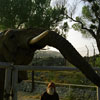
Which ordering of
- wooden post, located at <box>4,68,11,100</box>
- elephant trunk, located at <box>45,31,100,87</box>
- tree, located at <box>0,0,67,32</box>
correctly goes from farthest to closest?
tree, located at <box>0,0,67,32</box>
wooden post, located at <box>4,68,11,100</box>
elephant trunk, located at <box>45,31,100,87</box>

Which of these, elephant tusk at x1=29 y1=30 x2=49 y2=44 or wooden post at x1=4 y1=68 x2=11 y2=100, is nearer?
elephant tusk at x1=29 y1=30 x2=49 y2=44

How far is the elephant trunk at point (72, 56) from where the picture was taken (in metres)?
1.74

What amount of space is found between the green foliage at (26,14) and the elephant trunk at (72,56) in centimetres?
1972

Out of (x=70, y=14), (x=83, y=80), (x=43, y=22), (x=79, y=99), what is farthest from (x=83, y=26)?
(x=79, y=99)

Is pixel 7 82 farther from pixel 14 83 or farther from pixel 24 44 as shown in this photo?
pixel 24 44

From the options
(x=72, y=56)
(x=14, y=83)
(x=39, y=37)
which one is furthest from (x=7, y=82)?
(x=72, y=56)

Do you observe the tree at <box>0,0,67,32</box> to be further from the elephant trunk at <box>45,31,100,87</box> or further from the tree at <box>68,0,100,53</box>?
the elephant trunk at <box>45,31,100,87</box>

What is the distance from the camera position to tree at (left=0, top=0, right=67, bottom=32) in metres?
21.7

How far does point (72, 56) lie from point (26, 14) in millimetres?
20899

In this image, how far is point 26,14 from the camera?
22219 millimetres

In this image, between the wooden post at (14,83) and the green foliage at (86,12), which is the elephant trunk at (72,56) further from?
the green foliage at (86,12)

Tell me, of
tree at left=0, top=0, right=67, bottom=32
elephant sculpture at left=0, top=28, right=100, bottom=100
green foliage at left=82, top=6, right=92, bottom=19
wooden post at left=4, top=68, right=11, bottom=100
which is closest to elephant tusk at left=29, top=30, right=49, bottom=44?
elephant sculpture at left=0, top=28, right=100, bottom=100

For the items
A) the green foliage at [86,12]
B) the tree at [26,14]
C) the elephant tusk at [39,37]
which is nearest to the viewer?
the elephant tusk at [39,37]

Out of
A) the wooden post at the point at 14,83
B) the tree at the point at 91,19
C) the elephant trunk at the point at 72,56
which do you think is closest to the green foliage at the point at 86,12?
the tree at the point at 91,19
